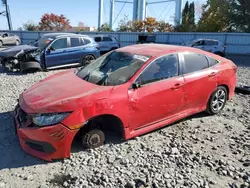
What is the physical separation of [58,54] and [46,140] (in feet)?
24.6

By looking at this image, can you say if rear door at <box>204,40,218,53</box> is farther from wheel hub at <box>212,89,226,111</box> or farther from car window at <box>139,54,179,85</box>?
car window at <box>139,54,179,85</box>

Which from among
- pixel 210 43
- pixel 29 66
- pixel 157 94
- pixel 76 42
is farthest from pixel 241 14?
pixel 157 94

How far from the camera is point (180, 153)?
3727mm

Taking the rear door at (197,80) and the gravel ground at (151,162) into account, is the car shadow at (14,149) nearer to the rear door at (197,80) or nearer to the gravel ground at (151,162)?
the gravel ground at (151,162)

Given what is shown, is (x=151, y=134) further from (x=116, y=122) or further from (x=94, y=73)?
(x=94, y=73)

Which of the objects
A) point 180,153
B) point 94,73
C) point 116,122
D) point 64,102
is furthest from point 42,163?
point 180,153

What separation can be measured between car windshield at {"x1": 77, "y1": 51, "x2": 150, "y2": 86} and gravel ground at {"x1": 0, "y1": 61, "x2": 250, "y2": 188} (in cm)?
104

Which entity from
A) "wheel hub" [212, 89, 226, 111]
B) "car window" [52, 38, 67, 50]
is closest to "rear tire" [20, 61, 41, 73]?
"car window" [52, 38, 67, 50]

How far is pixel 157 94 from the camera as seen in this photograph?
158 inches

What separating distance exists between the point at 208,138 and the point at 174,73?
50.7 inches

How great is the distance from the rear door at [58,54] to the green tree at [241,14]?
2130 centimetres

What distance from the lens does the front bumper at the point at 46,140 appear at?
327 centimetres

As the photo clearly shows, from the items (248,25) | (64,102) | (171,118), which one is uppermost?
(248,25)

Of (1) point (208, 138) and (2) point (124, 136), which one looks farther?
(1) point (208, 138)
